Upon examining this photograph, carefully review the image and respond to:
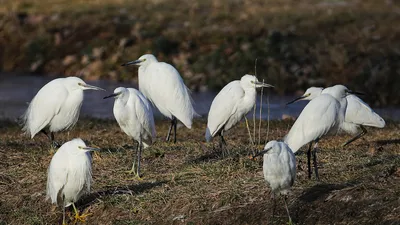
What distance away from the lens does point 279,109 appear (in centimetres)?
1555

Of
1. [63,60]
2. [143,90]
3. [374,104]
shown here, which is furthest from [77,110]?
[63,60]

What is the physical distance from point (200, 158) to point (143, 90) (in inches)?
99.4

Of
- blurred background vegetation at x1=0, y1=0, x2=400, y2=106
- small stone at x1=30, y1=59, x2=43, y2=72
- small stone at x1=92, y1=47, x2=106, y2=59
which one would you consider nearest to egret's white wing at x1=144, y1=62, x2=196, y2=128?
blurred background vegetation at x1=0, y1=0, x2=400, y2=106

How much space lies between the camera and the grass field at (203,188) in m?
7.29

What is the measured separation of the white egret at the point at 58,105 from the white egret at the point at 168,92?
5.27 feet

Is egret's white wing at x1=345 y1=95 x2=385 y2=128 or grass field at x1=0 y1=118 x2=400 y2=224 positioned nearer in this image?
grass field at x1=0 y1=118 x2=400 y2=224

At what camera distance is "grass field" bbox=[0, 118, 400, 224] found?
7.29 metres

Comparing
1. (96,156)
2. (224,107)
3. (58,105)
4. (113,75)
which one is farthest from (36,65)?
(224,107)

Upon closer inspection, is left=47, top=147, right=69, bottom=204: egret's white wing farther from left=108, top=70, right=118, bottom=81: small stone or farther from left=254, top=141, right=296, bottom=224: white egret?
left=108, top=70, right=118, bottom=81: small stone

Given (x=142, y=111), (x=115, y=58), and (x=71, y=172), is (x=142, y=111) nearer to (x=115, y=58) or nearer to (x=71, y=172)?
(x=71, y=172)

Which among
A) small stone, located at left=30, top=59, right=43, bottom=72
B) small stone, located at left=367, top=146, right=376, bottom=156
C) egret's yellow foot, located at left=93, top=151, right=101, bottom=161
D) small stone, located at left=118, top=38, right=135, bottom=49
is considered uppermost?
egret's yellow foot, located at left=93, top=151, right=101, bottom=161

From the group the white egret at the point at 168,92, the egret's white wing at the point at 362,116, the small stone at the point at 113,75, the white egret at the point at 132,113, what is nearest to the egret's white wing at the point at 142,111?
the white egret at the point at 132,113

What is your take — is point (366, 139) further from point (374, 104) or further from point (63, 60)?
point (63, 60)

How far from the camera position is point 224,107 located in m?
9.43
